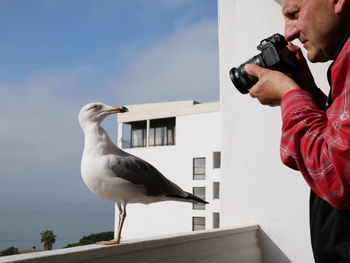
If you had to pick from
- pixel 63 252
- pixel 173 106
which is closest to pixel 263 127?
pixel 63 252

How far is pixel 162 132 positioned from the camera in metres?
25.2

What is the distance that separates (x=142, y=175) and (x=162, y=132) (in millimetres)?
23856

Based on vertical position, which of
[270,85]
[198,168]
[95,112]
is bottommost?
[270,85]

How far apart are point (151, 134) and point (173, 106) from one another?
2.55m

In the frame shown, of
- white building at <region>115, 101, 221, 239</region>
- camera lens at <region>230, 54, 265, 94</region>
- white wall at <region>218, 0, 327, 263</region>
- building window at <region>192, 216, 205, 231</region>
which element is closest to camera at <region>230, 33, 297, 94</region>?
camera lens at <region>230, 54, 265, 94</region>

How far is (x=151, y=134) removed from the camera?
24.9 m

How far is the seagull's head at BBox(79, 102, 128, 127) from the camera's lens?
136cm

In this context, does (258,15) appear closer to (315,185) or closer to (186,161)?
(315,185)

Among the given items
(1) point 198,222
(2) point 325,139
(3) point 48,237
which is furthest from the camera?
(1) point 198,222

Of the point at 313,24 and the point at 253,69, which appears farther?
the point at 253,69

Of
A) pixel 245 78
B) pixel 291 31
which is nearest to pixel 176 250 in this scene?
pixel 245 78

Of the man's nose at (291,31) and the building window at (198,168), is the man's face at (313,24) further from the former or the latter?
the building window at (198,168)

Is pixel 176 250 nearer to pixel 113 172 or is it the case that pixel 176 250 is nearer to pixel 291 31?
pixel 113 172

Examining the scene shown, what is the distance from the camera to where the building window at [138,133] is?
24.8 meters
